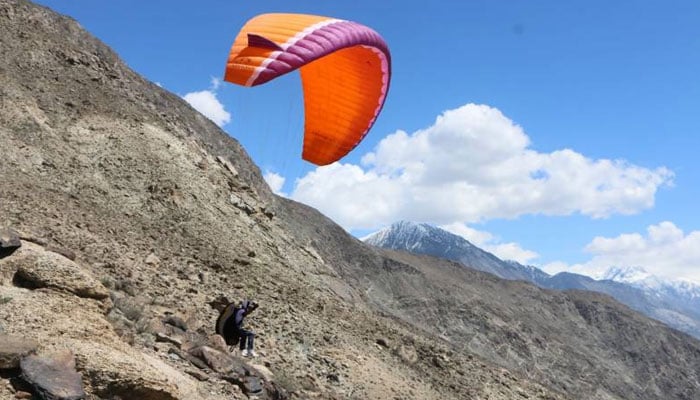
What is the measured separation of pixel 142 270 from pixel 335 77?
6.44 metres

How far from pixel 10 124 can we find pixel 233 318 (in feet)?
34.6

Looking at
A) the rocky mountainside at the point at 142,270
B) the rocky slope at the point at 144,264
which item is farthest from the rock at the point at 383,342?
the rocky mountainside at the point at 142,270

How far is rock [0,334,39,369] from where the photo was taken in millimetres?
6219

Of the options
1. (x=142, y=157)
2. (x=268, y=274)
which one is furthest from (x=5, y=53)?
(x=268, y=274)

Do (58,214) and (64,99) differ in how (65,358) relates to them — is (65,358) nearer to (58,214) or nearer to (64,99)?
(58,214)

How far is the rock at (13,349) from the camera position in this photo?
6219 mm

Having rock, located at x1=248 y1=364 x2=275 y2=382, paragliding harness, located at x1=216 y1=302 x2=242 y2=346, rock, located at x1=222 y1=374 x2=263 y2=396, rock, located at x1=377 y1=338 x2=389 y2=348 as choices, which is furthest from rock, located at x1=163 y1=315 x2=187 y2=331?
rock, located at x1=377 y1=338 x2=389 y2=348

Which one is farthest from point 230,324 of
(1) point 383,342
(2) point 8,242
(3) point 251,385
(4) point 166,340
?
(1) point 383,342

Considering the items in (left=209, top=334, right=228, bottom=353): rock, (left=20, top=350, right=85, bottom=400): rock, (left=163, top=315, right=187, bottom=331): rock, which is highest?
(left=163, top=315, right=187, bottom=331): rock

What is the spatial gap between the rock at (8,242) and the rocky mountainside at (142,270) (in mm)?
31

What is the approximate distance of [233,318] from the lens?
1245cm

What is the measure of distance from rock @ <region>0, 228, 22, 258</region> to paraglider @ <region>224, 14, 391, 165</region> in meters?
4.60

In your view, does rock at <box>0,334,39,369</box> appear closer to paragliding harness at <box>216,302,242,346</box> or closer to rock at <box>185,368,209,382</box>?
rock at <box>185,368,209,382</box>

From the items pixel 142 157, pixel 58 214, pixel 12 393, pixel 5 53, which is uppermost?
pixel 5 53
